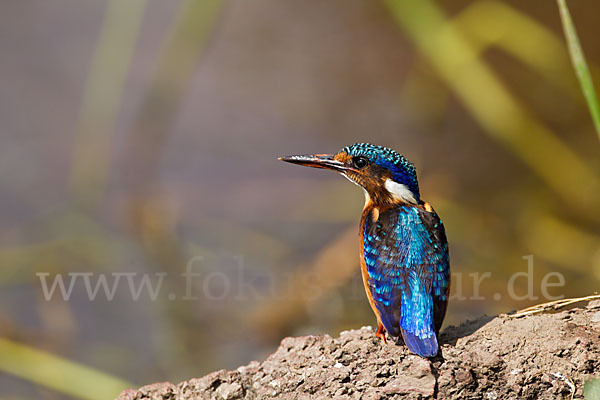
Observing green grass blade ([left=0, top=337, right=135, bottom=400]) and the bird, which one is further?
green grass blade ([left=0, top=337, right=135, bottom=400])

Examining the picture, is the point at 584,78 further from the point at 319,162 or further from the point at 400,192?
the point at 319,162

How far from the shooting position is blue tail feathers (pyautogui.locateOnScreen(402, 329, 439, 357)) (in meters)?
2.71

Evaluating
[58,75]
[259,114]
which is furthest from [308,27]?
[58,75]

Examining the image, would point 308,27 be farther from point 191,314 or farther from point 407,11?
point 191,314

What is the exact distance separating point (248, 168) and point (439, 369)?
16.7 ft

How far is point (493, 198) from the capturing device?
22.5 ft

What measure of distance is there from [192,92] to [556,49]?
3552 mm

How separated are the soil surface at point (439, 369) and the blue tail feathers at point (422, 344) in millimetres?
26

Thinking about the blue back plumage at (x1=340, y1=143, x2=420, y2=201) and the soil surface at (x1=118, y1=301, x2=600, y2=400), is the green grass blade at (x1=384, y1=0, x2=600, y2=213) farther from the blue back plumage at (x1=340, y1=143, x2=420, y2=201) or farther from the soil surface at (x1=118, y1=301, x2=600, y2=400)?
the soil surface at (x1=118, y1=301, x2=600, y2=400)

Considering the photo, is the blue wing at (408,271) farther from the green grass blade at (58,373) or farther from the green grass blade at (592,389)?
the green grass blade at (58,373)

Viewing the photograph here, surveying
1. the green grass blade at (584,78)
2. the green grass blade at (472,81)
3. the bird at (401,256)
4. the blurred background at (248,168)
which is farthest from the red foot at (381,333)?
the green grass blade at (472,81)

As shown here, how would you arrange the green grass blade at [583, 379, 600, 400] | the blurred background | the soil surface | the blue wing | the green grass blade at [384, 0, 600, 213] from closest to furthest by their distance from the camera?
the green grass blade at [583, 379, 600, 400]
the soil surface
the blue wing
the green grass blade at [384, 0, 600, 213]
the blurred background

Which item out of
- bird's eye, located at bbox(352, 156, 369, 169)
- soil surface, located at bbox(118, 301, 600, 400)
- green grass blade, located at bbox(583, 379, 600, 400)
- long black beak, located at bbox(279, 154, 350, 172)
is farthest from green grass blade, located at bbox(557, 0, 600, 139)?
long black beak, located at bbox(279, 154, 350, 172)

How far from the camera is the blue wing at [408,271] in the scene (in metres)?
2.89
